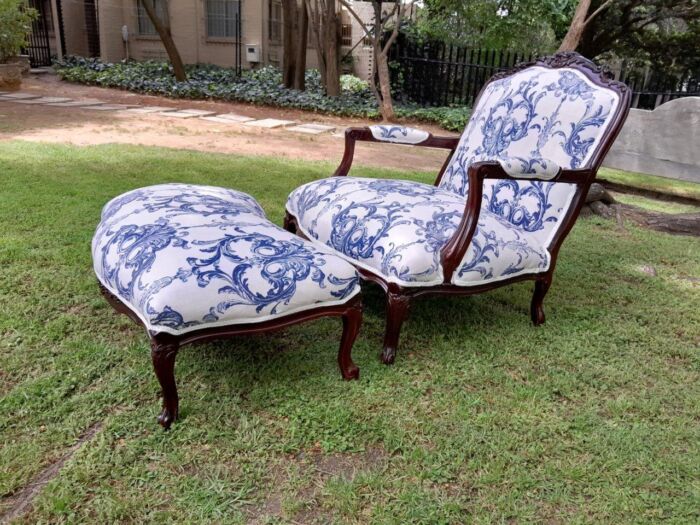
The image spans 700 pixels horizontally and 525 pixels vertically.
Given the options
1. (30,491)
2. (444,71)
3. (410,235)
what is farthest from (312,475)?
(444,71)

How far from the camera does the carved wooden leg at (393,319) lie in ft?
6.38

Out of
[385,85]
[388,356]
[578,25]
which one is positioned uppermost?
[578,25]

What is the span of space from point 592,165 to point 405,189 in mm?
758

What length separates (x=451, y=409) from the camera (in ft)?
5.87

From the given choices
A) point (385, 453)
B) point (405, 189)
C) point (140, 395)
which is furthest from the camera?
point (405, 189)

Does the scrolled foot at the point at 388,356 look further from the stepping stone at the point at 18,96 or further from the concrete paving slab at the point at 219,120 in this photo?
the stepping stone at the point at 18,96

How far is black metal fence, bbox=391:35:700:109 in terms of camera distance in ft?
30.2

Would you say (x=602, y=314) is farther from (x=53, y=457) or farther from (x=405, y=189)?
(x=53, y=457)

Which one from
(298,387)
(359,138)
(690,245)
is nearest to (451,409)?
(298,387)

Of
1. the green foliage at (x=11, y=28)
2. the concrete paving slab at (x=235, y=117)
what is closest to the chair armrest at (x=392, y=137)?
the concrete paving slab at (x=235, y=117)

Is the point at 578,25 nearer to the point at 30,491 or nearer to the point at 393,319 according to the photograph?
the point at 393,319

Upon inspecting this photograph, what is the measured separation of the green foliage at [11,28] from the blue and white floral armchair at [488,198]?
26.5 feet

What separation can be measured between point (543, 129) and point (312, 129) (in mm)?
5368

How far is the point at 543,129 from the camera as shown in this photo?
249 cm
